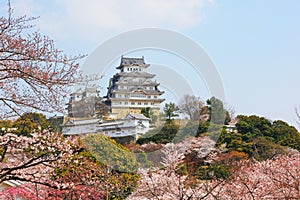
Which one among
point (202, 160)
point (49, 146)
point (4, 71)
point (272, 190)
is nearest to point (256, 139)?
point (202, 160)

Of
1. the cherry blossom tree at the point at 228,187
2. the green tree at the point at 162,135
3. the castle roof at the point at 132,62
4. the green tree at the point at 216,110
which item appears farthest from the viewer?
the castle roof at the point at 132,62

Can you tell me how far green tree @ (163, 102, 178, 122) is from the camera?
794 inches

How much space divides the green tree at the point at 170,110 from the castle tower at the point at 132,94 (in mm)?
1389

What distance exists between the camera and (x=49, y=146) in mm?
4805

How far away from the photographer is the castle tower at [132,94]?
22406mm

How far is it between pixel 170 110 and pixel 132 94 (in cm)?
405

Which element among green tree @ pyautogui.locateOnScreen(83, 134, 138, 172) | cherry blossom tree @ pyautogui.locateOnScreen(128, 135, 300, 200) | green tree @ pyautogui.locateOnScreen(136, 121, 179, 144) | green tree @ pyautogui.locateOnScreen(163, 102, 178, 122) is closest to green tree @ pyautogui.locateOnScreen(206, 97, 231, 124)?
green tree @ pyautogui.locateOnScreen(163, 102, 178, 122)

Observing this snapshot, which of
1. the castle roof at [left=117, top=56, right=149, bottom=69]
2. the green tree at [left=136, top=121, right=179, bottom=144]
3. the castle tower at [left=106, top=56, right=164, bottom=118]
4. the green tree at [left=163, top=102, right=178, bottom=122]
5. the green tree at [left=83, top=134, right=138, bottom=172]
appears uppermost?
the castle roof at [left=117, top=56, right=149, bottom=69]

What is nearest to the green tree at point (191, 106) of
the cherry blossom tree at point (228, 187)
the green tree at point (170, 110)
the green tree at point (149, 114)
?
the green tree at point (170, 110)

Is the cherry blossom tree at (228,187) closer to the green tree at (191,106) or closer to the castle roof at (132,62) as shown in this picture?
the green tree at (191,106)

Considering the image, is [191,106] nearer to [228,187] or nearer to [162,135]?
[162,135]

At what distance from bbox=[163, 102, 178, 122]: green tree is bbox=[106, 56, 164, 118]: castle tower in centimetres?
139

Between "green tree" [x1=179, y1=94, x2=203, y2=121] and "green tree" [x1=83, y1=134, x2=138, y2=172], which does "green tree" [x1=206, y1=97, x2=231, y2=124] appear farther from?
"green tree" [x1=83, y1=134, x2=138, y2=172]

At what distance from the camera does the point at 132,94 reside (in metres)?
23.7
